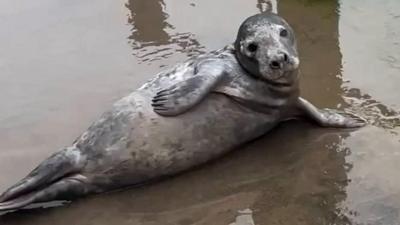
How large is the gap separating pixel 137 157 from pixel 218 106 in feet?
1.79

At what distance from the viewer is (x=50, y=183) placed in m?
3.98

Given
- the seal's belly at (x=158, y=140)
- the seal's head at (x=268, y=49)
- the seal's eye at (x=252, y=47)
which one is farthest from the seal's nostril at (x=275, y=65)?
the seal's belly at (x=158, y=140)

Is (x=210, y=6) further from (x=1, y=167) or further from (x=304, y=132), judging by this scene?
(x=1, y=167)

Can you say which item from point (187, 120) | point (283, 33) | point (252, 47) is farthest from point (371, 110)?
point (187, 120)

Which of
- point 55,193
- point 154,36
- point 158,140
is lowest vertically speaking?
point 55,193

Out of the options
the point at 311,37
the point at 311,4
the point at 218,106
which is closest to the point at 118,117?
the point at 218,106

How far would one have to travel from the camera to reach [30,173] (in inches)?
157

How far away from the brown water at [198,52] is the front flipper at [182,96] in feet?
1.16

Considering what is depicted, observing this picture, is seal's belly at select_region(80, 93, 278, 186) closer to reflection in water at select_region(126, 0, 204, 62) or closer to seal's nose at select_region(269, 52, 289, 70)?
seal's nose at select_region(269, 52, 289, 70)

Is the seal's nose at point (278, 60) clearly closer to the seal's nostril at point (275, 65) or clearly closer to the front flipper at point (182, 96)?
the seal's nostril at point (275, 65)

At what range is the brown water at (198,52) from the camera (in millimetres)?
3859

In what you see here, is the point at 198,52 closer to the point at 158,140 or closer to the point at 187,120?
the point at 187,120

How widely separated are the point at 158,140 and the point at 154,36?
1900 mm

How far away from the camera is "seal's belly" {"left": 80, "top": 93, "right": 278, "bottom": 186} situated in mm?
4094
